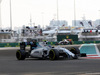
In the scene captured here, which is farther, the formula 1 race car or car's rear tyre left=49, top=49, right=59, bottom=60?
the formula 1 race car

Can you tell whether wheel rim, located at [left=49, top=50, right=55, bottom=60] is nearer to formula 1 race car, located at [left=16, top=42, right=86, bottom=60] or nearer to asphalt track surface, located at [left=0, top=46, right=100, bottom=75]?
formula 1 race car, located at [left=16, top=42, right=86, bottom=60]

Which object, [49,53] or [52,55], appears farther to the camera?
[49,53]

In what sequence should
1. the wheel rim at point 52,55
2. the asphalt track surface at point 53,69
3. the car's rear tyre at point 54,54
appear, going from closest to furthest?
the asphalt track surface at point 53,69 < the car's rear tyre at point 54,54 < the wheel rim at point 52,55

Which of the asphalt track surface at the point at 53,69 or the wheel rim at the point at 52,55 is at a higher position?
the wheel rim at the point at 52,55

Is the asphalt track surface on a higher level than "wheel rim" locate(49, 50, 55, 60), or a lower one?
lower

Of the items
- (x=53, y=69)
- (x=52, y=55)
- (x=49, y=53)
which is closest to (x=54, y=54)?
(x=52, y=55)

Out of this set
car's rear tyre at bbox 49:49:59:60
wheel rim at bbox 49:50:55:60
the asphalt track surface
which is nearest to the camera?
the asphalt track surface

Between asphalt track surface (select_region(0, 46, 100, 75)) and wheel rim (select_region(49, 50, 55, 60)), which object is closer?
asphalt track surface (select_region(0, 46, 100, 75))

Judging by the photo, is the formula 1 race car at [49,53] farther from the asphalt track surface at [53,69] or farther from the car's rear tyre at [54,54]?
the asphalt track surface at [53,69]

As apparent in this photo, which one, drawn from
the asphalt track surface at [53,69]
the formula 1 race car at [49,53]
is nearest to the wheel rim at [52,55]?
the formula 1 race car at [49,53]

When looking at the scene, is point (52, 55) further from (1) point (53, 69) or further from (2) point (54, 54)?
(1) point (53, 69)

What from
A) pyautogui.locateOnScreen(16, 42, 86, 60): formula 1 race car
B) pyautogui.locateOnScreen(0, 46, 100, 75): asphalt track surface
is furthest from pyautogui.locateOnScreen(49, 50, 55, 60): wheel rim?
pyautogui.locateOnScreen(0, 46, 100, 75): asphalt track surface

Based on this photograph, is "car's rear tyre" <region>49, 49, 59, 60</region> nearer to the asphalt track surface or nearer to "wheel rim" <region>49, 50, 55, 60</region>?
"wheel rim" <region>49, 50, 55, 60</region>

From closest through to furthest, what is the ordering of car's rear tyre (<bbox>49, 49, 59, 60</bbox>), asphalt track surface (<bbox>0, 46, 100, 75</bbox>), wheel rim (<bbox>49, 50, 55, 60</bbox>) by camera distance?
1. asphalt track surface (<bbox>0, 46, 100, 75</bbox>)
2. car's rear tyre (<bbox>49, 49, 59, 60</bbox>)
3. wheel rim (<bbox>49, 50, 55, 60</bbox>)
